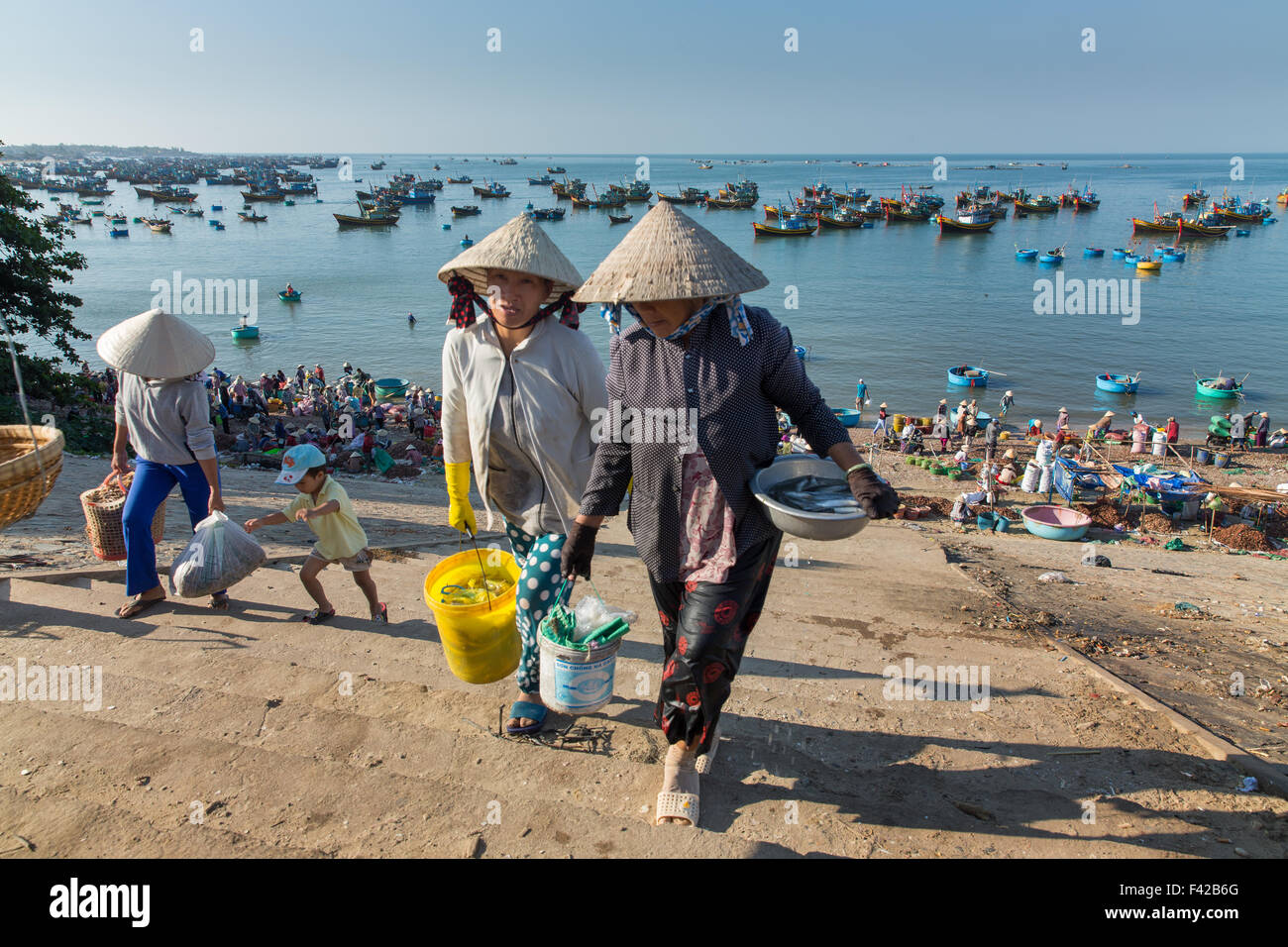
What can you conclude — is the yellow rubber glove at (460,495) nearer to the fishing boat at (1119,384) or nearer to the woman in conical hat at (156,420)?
the woman in conical hat at (156,420)

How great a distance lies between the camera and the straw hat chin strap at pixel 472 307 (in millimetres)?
2734

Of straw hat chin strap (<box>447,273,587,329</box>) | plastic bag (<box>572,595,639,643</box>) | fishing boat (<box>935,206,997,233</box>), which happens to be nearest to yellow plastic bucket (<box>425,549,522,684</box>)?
plastic bag (<box>572,595,639,643</box>)

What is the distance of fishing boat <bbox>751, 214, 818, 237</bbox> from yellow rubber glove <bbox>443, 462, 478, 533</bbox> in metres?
59.2

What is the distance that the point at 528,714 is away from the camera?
2793 millimetres

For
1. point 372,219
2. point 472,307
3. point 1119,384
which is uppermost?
point 372,219

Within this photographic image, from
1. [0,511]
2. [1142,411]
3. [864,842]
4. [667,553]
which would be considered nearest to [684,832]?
[864,842]


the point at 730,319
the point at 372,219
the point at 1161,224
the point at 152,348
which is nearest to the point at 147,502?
the point at 152,348

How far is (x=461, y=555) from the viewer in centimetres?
310

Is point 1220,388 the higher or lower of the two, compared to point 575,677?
higher

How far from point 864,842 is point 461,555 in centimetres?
188

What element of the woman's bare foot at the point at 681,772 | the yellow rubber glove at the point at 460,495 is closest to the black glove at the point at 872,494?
the woman's bare foot at the point at 681,772

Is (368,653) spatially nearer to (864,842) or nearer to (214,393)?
(864,842)

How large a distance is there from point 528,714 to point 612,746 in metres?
0.35

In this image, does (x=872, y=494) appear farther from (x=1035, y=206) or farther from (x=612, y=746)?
(x=1035, y=206)
